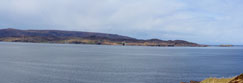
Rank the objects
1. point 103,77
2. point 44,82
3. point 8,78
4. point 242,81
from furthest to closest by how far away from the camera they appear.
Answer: point 103,77
point 8,78
point 44,82
point 242,81

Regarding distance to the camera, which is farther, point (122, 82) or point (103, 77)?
point (103, 77)

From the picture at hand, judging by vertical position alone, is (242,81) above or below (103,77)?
above

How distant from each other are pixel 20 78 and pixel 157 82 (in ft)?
57.6

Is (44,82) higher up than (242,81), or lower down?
lower down

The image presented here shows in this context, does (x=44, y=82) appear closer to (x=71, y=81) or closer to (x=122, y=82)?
(x=71, y=81)

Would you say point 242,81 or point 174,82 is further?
point 174,82

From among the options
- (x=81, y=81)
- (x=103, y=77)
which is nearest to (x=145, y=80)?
(x=103, y=77)

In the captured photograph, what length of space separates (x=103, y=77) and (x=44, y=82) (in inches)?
315

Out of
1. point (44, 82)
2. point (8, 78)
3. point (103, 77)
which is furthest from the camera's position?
point (103, 77)

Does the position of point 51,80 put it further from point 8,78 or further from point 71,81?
point 8,78

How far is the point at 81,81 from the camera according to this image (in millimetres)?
30188

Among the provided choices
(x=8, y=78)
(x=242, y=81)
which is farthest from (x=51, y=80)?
(x=242, y=81)

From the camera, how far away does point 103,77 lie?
109 feet

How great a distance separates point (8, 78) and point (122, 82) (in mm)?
14643
